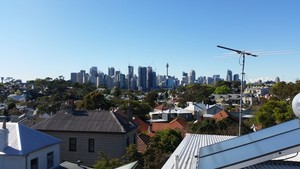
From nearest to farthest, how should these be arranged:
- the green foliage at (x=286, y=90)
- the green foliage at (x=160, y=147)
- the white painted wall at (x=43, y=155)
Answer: the white painted wall at (x=43, y=155) → the green foliage at (x=160, y=147) → the green foliage at (x=286, y=90)

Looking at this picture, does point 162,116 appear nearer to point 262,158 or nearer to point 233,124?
point 233,124

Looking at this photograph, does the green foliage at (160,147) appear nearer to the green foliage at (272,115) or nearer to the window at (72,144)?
the window at (72,144)

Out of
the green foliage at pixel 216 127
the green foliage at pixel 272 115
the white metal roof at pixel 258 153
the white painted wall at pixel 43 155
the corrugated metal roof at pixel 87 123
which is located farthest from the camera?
the green foliage at pixel 272 115

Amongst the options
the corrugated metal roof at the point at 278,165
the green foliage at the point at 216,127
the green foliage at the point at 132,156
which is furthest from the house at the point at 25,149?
the green foliage at the point at 216,127

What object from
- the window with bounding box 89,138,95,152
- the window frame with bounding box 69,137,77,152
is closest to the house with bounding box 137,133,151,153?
the window with bounding box 89,138,95,152

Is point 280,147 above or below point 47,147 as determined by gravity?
above

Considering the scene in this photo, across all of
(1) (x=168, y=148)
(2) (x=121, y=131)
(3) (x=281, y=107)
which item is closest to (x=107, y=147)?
(2) (x=121, y=131)
